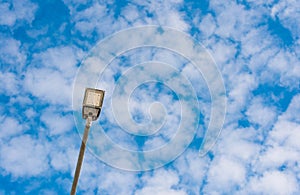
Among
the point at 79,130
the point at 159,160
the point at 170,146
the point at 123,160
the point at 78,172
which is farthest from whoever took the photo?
the point at 170,146

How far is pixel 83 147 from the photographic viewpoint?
9.27 metres

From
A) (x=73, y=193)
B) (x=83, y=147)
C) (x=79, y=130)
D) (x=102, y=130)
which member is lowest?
(x=73, y=193)

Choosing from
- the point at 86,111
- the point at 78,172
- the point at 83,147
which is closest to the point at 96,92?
the point at 86,111

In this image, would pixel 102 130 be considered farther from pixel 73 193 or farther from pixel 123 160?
pixel 73 193

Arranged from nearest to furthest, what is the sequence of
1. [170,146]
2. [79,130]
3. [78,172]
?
[78,172] → [79,130] → [170,146]

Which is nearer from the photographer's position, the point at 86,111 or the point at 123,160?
the point at 86,111

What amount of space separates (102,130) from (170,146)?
10.7ft

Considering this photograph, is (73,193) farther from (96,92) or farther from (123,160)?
(123,160)

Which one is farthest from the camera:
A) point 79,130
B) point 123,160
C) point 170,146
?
point 170,146

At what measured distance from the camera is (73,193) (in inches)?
369

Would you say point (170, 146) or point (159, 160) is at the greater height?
point (170, 146)

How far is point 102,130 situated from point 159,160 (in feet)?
8.44

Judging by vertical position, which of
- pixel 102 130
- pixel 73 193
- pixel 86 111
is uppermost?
pixel 102 130

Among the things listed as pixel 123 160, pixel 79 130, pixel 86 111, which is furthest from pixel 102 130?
pixel 86 111
